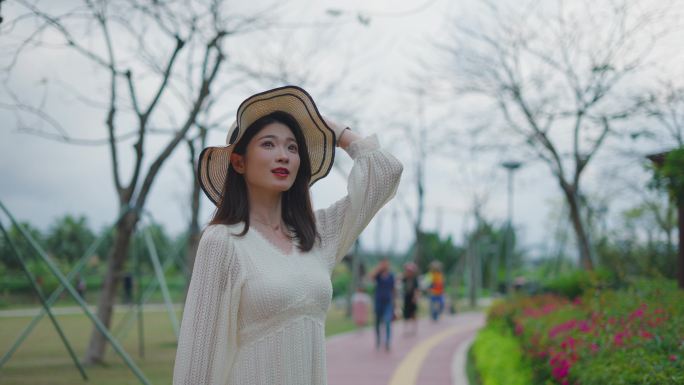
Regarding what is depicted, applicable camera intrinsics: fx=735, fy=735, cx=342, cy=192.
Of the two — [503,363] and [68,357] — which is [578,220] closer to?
[503,363]

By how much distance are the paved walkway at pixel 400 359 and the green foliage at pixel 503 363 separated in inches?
21.0

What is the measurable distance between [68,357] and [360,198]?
898 centimetres

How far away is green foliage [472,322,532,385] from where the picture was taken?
6945 millimetres

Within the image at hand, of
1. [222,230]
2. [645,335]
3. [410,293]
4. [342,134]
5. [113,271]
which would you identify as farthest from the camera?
[410,293]

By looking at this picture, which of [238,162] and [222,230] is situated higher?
[238,162]

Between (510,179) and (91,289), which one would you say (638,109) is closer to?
(510,179)

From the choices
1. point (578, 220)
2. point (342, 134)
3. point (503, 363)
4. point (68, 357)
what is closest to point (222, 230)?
point (342, 134)

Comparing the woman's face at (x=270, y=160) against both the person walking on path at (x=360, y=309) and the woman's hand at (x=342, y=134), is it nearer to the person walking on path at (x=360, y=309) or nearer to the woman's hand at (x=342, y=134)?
the woman's hand at (x=342, y=134)

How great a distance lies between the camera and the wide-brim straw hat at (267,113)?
2281 mm

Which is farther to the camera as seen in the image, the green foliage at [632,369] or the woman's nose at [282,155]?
the green foliage at [632,369]

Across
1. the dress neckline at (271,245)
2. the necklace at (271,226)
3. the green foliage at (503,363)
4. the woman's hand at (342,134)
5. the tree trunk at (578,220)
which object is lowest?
the green foliage at (503,363)

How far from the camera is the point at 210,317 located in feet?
6.39

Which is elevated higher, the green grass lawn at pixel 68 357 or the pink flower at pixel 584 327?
the pink flower at pixel 584 327

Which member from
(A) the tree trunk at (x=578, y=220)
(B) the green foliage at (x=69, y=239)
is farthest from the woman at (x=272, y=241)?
(B) the green foliage at (x=69, y=239)
